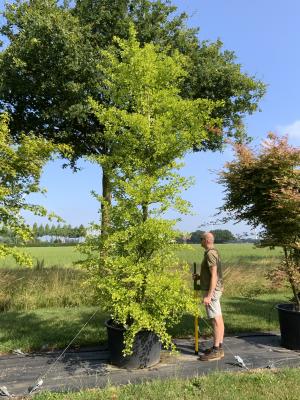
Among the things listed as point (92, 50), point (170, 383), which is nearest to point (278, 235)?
point (170, 383)

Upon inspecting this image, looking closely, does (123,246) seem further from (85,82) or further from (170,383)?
(85,82)

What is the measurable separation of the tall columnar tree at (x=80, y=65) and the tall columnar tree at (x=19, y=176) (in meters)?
5.28

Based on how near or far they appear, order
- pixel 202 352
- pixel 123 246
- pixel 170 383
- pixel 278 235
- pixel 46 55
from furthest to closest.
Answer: pixel 46 55, pixel 278 235, pixel 202 352, pixel 123 246, pixel 170 383

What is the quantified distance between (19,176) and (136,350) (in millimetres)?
3144

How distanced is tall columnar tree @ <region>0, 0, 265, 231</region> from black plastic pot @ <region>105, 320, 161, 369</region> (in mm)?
6464

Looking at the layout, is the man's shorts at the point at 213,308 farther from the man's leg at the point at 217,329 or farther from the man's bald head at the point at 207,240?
the man's bald head at the point at 207,240

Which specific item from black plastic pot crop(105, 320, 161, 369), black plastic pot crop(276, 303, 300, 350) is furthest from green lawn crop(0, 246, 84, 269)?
black plastic pot crop(276, 303, 300, 350)

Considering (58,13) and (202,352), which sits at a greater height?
(58,13)

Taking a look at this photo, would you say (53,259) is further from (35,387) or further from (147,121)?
(35,387)

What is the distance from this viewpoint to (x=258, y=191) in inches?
306

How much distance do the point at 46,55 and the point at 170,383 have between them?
9.85m

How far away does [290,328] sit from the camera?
23.0ft

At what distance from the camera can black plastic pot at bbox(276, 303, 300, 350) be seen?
6914mm

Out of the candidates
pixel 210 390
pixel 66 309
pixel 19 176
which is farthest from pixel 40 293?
pixel 210 390
